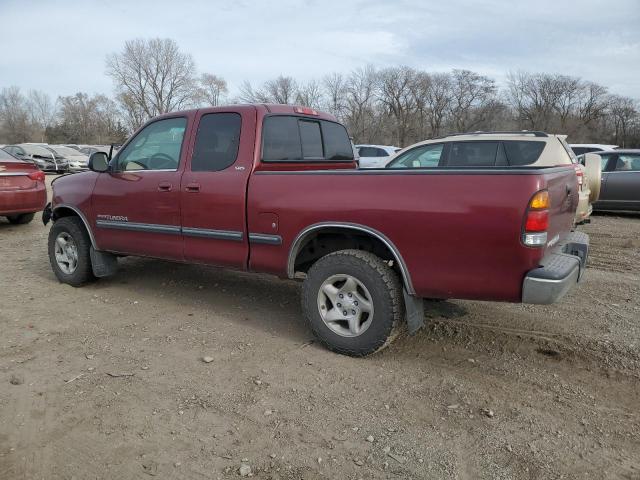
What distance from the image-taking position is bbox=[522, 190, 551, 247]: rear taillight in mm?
3004

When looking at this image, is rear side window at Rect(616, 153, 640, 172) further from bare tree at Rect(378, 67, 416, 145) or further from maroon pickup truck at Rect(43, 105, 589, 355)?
bare tree at Rect(378, 67, 416, 145)

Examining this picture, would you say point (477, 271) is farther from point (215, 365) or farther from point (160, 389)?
point (160, 389)

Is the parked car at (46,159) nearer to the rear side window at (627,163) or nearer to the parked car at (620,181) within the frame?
the parked car at (620,181)

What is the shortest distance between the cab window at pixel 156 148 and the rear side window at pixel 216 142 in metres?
0.23

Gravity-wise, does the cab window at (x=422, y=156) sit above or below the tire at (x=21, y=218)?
above

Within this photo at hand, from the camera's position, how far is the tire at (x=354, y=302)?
11.6 feet

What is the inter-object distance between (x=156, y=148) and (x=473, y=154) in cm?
489

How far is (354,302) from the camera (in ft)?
12.2

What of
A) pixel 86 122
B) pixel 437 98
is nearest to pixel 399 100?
pixel 437 98

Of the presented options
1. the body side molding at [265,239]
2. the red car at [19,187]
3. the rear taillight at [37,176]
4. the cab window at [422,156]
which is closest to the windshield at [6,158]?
the red car at [19,187]

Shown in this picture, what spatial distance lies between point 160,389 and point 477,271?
2230 mm

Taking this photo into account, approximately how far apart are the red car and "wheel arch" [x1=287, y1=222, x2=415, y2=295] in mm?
6905

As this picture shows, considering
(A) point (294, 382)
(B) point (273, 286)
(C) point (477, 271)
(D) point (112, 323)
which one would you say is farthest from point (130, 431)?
(B) point (273, 286)

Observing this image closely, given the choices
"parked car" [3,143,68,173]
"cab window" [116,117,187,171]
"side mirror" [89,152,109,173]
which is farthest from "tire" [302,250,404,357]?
"parked car" [3,143,68,173]
